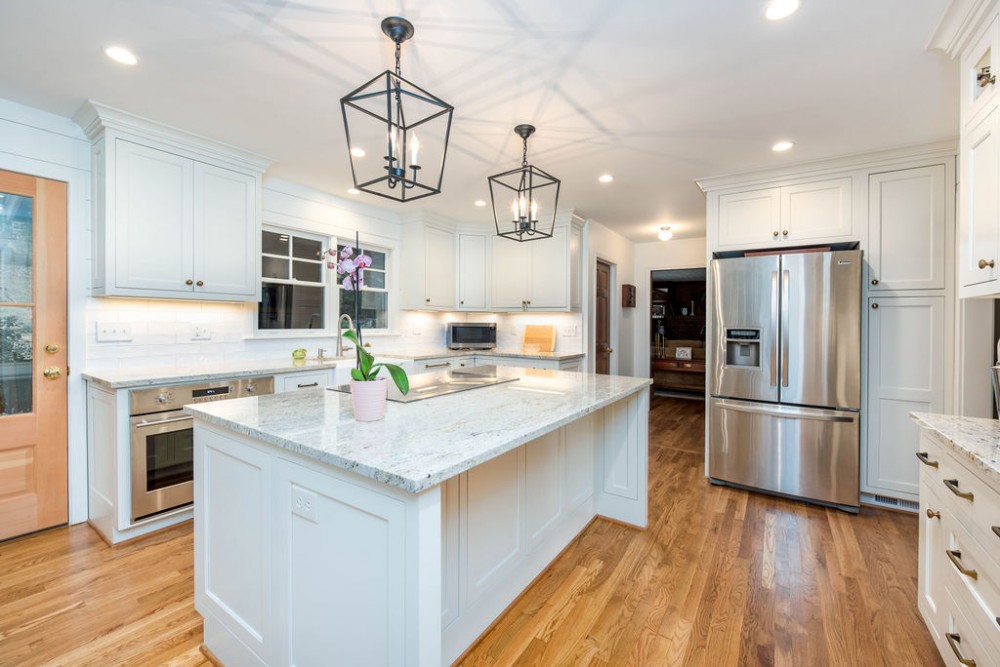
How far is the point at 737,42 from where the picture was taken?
182cm

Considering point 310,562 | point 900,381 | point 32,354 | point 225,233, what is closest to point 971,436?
point 900,381

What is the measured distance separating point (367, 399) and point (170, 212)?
228 centimetres

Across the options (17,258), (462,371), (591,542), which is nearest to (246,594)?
(462,371)

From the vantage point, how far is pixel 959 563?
1.34 meters

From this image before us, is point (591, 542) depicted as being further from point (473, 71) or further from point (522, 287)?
point (522, 287)

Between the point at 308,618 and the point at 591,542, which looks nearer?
the point at 308,618

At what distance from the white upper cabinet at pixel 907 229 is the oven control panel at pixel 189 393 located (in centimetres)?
423

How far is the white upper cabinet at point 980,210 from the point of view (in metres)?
1.53

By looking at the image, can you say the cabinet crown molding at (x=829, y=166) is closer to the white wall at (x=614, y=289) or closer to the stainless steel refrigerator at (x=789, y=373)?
the stainless steel refrigerator at (x=789, y=373)

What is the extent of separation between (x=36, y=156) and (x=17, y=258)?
60 centimetres

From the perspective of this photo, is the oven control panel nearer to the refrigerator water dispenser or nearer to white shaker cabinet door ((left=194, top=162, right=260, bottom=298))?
white shaker cabinet door ((left=194, top=162, right=260, bottom=298))

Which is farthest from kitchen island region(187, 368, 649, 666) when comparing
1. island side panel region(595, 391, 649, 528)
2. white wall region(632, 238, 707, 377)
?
white wall region(632, 238, 707, 377)

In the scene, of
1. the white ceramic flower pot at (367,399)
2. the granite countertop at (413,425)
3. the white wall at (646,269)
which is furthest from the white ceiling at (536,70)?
the white wall at (646,269)

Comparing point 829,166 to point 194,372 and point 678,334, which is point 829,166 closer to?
point 194,372
